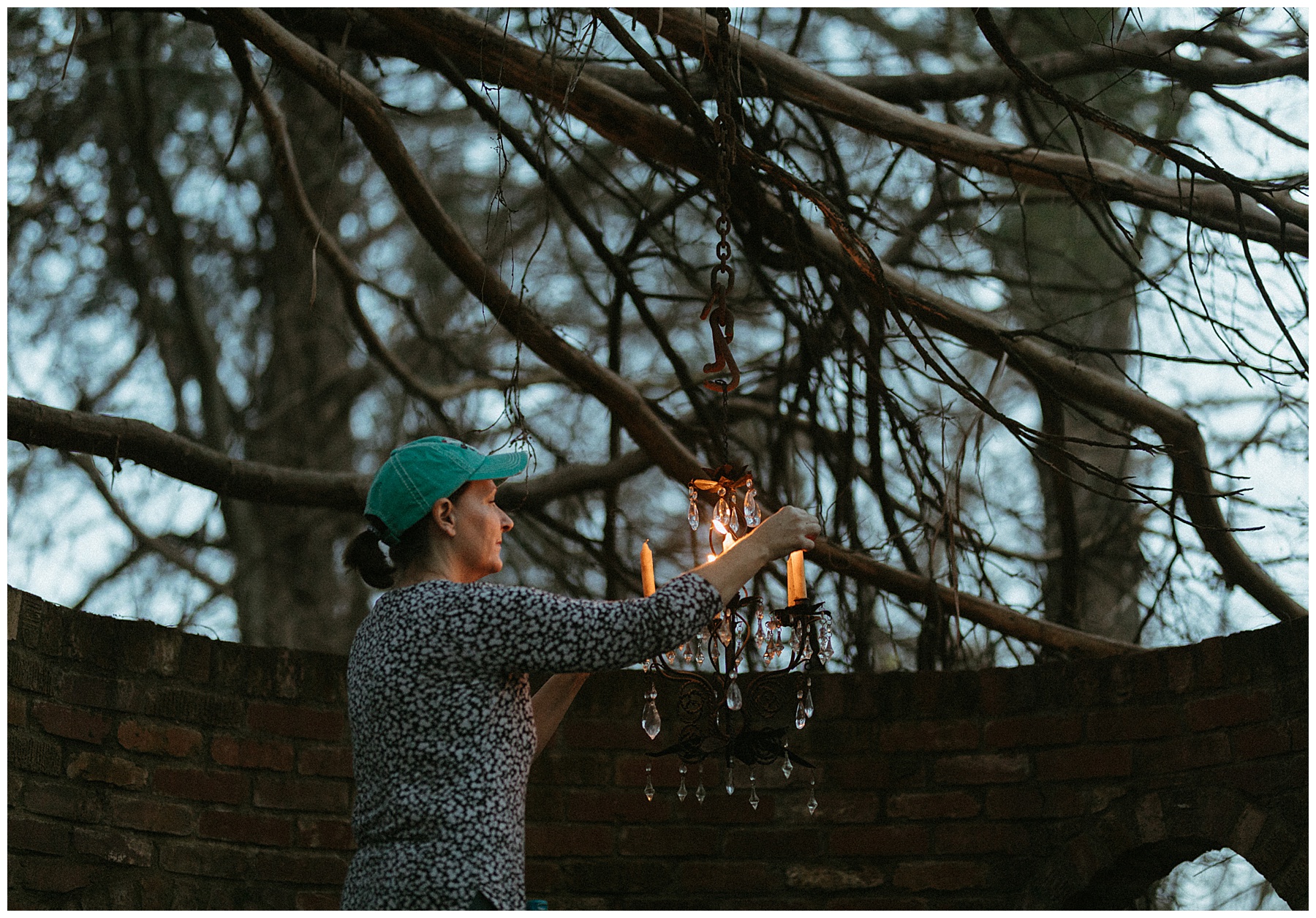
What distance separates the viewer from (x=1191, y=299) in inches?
169

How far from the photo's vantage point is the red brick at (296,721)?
3301 mm

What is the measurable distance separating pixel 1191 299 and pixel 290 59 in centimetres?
285

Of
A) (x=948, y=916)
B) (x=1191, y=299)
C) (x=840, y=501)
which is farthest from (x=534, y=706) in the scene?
(x=1191, y=299)

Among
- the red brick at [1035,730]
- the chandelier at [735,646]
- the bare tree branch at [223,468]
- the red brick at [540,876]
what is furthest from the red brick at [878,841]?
the chandelier at [735,646]

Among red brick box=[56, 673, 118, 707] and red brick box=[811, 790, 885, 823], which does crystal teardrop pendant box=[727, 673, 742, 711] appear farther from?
red brick box=[56, 673, 118, 707]

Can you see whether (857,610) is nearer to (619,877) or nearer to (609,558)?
(609,558)

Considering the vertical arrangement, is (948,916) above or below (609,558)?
below

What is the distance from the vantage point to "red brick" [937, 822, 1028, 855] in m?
3.39

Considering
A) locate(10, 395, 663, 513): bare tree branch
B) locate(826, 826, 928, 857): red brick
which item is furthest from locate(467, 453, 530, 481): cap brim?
locate(826, 826, 928, 857): red brick

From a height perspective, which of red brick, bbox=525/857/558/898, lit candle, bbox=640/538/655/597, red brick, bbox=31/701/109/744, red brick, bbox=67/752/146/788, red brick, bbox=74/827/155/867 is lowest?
red brick, bbox=525/857/558/898

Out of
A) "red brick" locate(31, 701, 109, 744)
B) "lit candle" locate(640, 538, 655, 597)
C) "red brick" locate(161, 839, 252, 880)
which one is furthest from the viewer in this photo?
"red brick" locate(161, 839, 252, 880)

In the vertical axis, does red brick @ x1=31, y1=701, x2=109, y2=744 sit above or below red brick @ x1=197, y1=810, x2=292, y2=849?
above

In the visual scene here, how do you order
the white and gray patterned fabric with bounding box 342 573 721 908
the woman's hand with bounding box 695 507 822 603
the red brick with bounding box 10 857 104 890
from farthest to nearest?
the red brick with bounding box 10 857 104 890, the woman's hand with bounding box 695 507 822 603, the white and gray patterned fabric with bounding box 342 573 721 908

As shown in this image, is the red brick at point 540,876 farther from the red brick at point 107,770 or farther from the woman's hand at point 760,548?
the woman's hand at point 760,548
